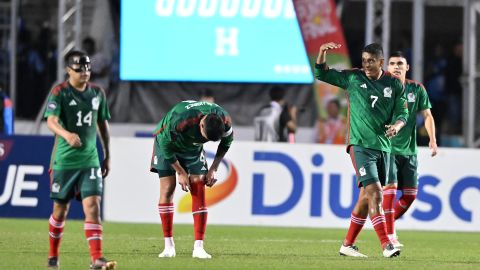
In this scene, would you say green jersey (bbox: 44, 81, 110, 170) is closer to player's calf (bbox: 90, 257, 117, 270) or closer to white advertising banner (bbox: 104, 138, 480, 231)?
player's calf (bbox: 90, 257, 117, 270)

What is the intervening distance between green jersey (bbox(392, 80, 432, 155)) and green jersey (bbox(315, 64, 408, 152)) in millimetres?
1604

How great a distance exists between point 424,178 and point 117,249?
6.57 meters

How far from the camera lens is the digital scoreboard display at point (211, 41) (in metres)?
24.1

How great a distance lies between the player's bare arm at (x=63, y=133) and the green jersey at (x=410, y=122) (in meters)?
4.89

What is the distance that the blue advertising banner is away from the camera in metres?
18.7

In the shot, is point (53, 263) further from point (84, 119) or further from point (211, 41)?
point (211, 41)

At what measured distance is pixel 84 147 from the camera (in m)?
11.0

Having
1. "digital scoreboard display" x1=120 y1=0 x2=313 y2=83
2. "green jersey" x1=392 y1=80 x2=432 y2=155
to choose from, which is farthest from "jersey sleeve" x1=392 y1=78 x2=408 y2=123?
"digital scoreboard display" x1=120 y1=0 x2=313 y2=83

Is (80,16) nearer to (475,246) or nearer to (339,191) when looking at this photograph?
(339,191)

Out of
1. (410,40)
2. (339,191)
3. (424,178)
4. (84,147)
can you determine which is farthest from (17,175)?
(410,40)

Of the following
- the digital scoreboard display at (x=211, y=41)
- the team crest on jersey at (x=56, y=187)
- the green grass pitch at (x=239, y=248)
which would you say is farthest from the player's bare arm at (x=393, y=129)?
the digital scoreboard display at (x=211, y=41)

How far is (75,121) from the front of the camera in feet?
35.9

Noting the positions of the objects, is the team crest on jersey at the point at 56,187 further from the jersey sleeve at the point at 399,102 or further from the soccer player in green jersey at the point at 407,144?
the soccer player in green jersey at the point at 407,144

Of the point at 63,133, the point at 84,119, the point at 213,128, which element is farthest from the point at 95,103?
the point at 213,128
